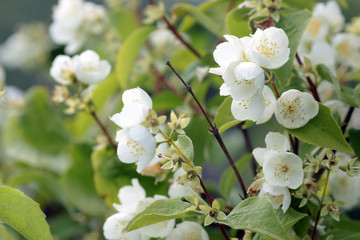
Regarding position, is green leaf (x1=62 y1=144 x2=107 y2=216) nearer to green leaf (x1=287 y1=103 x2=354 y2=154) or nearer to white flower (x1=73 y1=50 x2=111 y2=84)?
white flower (x1=73 y1=50 x2=111 y2=84)

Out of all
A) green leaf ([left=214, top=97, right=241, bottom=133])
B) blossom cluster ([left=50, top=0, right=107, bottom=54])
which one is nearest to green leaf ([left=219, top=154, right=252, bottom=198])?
green leaf ([left=214, top=97, right=241, bottom=133])

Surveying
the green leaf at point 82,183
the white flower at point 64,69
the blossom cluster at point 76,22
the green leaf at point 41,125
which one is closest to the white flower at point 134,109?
the white flower at point 64,69

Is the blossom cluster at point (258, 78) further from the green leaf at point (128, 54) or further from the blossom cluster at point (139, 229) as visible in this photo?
the green leaf at point (128, 54)

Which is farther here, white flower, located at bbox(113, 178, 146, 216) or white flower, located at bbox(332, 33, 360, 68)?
white flower, located at bbox(332, 33, 360, 68)

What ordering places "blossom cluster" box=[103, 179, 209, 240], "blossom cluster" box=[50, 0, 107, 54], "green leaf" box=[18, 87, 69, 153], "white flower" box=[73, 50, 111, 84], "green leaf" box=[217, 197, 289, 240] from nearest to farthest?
"green leaf" box=[217, 197, 289, 240]
"blossom cluster" box=[103, 179, 209, 240]
"white flower" box=[73, 50, 111, 84]
"blossom cluster" box=[50, 0, 107, 54]
"green leaf" box=[18, 87, 69, 153]

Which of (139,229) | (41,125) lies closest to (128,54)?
(139,229)

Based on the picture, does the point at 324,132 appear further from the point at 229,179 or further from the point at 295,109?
the point at 229,179
